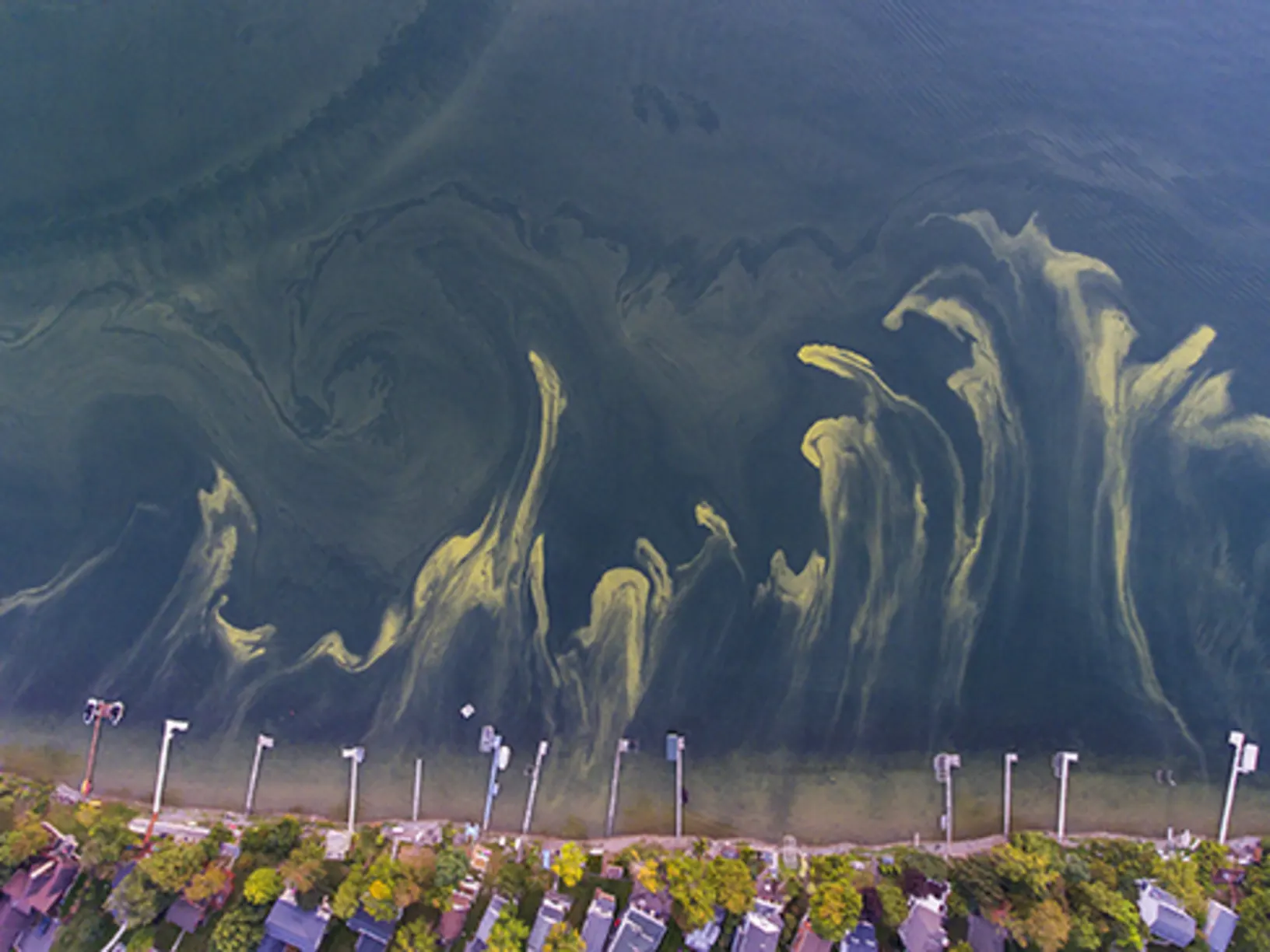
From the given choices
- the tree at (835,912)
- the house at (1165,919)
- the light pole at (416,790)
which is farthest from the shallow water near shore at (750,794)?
the house at (1165,919)

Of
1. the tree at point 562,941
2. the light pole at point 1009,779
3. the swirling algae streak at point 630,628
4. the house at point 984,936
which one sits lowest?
the tree at point 562,941

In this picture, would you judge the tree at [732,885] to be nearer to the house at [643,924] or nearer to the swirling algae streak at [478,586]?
the house at [643,924]

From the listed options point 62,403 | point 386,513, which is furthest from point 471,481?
point 62,403

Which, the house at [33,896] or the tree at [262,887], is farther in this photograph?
the house at [33,896]

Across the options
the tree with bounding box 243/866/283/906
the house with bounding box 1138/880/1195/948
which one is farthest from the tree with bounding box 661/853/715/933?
the house with bounding box 1138/880/1195/948

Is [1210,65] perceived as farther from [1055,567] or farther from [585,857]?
[585,857]

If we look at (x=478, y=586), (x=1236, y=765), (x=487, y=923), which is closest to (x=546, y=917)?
(x=487, y=923)

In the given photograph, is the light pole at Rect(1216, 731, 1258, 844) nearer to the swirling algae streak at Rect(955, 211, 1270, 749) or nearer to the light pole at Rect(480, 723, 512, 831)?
the swirling algae streak at Rect(955, 211, 1270, 749)

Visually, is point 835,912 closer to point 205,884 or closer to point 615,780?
point 615,780
